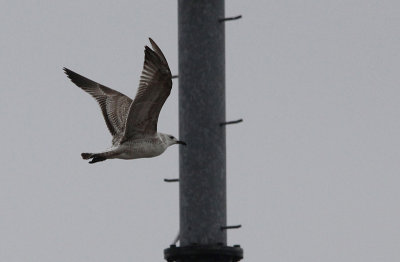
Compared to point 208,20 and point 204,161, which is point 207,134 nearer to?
point 204,161

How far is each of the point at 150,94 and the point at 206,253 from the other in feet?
8.73

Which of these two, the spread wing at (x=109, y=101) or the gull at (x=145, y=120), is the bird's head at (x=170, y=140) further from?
the spread wing at (x=109, y=101)

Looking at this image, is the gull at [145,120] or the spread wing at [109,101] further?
the spread wing at [109,101]

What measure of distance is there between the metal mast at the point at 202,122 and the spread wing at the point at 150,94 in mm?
1116

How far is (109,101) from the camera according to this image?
13086 mm

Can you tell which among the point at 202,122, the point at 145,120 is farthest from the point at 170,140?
the point at 202,122

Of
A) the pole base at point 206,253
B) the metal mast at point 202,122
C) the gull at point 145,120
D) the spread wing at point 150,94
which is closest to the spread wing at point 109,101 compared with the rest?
the gull at point 145,120

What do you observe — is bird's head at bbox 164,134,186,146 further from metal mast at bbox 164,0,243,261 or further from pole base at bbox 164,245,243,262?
pole base at bbox 164,245,243,262

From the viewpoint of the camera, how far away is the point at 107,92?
527 inches

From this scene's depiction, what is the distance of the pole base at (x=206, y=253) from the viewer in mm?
8461

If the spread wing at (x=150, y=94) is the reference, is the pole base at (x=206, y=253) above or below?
below

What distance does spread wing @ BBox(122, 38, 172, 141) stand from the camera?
10.4 meters

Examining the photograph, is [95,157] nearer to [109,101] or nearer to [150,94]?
[150,94]

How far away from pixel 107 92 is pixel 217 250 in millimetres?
5269
